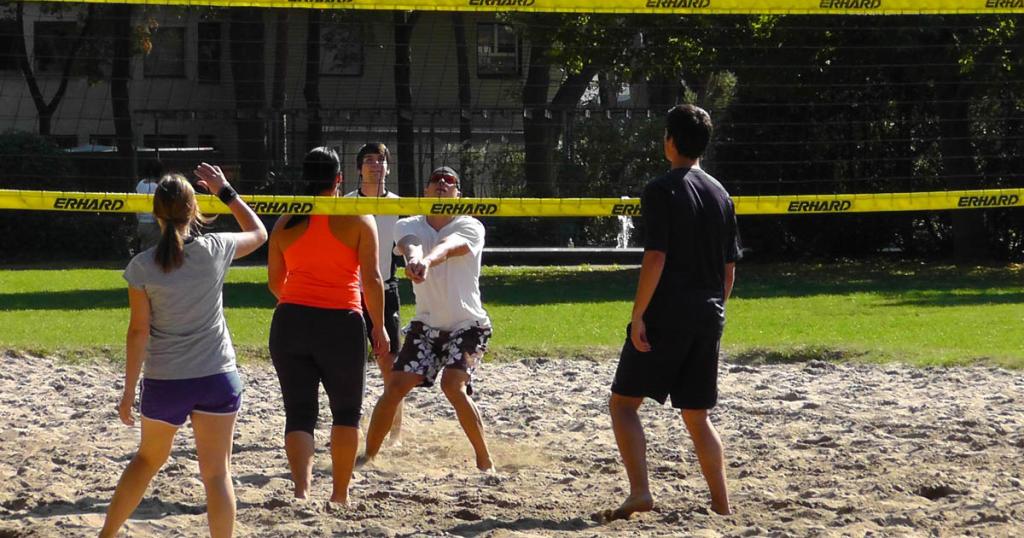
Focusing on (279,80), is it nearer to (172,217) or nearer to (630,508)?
(630,508)

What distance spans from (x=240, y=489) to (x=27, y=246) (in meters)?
18.6

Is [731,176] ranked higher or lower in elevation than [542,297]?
higher

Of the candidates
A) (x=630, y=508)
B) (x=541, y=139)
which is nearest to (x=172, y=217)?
(x=630, y=508)

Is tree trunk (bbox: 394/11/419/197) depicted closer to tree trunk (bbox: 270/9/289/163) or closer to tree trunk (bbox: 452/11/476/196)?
tree trunk (bbox: 452/11/476/196)

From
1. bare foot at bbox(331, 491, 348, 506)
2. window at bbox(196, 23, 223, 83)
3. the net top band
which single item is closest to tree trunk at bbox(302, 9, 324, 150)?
window at bbox(196, 23, 223, 83)

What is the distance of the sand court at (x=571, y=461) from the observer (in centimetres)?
562

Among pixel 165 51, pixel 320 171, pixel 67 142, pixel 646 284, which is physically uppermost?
pixel 165 51

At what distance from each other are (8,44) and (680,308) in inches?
1048

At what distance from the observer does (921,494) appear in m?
6.12

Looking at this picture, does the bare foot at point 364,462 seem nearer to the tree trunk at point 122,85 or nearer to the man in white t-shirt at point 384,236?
the man in white t-shirt at point 384,236

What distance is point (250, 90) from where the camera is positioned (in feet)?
81.0

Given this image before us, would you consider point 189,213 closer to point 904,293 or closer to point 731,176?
point 904,293

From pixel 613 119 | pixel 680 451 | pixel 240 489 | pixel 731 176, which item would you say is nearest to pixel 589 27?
pixel 731 176

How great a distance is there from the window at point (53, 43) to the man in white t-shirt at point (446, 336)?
2222 centimetres
